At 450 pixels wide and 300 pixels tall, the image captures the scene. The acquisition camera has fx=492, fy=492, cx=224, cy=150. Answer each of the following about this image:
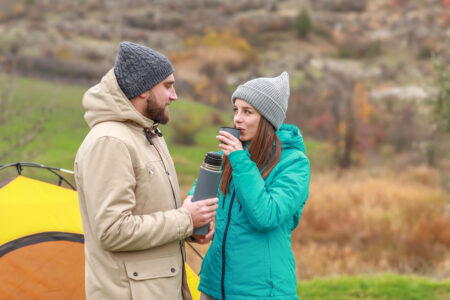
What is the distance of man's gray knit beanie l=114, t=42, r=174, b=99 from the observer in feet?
7.31

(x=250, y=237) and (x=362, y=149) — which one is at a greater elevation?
(x=250, y=237)

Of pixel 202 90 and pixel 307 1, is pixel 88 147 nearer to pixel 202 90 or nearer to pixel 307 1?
pixel 202 90

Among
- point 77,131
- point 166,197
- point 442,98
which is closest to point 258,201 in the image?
point 166,197

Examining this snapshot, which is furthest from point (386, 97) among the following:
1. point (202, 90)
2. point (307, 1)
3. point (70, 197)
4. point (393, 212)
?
point (70, 197)

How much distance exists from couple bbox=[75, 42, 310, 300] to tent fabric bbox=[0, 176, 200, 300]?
1203mm

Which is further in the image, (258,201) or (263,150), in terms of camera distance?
(263,150)

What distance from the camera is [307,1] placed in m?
41.9

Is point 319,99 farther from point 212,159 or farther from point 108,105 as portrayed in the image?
point 108,105

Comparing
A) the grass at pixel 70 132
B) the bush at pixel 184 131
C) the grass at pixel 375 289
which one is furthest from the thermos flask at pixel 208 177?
the bush at pixel 184 131

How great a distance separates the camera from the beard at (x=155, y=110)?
2.29 m

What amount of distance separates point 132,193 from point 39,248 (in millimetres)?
1565

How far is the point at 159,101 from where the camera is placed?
90.7 inches

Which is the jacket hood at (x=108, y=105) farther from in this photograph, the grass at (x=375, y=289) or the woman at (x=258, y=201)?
the grass at (x=375, y=289)

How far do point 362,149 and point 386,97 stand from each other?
666 centimetres
